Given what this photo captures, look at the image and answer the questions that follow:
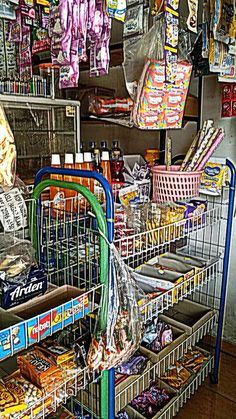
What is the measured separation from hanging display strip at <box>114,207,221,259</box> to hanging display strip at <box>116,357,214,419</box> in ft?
1.53

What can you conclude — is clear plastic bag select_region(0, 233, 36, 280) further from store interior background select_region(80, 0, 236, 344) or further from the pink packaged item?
store interior background select_region(80, 0, 236, 344)

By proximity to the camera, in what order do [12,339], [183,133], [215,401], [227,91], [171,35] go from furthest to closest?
[183,133] < [227,91] < [215,401] < [171,35] < [12,339]

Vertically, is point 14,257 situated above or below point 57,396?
above

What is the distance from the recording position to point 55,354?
1.10 metres

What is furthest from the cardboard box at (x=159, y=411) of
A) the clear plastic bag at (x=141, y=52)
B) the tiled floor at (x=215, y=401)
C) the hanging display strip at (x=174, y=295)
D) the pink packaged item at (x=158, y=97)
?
the clear plastic bag at (x=141, y=52)

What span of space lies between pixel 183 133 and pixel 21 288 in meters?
1.56

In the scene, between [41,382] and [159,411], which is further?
[159,411]

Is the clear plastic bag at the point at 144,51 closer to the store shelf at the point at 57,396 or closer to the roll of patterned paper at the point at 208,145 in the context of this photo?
the roll of patterned paper at the point at 208,145

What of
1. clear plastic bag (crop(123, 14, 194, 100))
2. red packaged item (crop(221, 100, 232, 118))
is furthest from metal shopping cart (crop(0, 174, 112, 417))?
red packaged item (crop(221, 100, 232, 118))

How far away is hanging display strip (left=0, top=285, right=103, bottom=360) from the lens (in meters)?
0.81

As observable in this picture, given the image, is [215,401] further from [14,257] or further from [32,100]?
[32,100]

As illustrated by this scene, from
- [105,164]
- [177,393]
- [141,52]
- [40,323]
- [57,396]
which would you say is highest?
[141,52]

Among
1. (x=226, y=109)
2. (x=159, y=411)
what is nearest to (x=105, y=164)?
(x=226, y=109)

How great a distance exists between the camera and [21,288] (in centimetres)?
94
